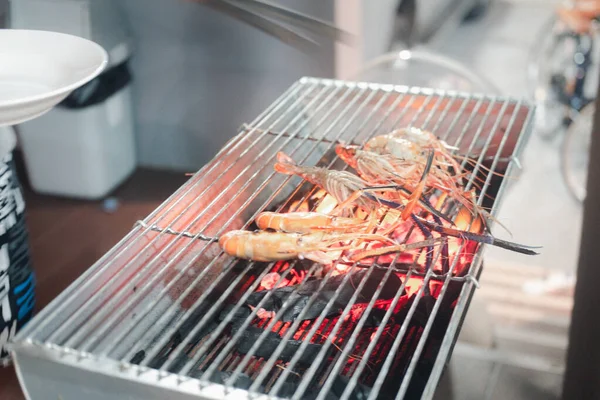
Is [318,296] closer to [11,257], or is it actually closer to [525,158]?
[11,257]

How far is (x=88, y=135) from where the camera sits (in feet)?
4.95

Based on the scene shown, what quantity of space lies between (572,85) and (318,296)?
3.11m

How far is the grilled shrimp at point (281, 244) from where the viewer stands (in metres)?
1.15

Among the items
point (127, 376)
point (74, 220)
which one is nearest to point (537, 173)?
point (74, 220)

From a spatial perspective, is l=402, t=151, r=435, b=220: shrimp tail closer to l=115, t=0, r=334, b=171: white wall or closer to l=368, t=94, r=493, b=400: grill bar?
l=368, t=94, r=493, b=400: grill bar

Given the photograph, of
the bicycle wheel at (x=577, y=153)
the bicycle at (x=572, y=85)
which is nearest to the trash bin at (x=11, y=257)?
the bicycle wheel at (x=577, y=153)

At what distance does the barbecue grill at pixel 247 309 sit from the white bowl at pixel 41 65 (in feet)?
0.91

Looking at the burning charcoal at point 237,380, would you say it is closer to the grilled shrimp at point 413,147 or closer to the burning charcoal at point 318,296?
the burning charcoal at point 318,296

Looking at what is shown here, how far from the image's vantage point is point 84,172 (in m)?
1.46

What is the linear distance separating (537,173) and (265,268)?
98.1 inches

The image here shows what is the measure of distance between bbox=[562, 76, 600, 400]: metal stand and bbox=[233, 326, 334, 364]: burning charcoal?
0.71m

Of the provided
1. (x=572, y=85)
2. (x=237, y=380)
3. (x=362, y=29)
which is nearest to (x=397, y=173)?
(x=237, y=380)

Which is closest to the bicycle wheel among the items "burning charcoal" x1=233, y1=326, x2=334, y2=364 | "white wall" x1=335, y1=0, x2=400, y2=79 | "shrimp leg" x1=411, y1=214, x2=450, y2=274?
"white wall" x1=335, y1=0, x2=400, y2=79

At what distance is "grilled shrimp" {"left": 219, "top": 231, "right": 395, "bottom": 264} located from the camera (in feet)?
3.76
